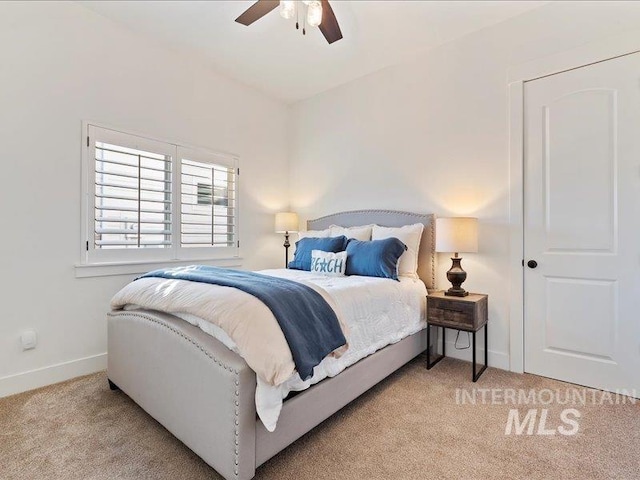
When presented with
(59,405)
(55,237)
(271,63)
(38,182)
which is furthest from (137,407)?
(271,63)

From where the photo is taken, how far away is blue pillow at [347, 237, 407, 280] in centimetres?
276

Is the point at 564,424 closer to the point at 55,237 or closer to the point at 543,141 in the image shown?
the point at 543,141

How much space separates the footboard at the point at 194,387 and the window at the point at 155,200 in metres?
1.03

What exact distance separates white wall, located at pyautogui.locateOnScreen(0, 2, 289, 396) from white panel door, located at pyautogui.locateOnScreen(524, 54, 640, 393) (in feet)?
11.1

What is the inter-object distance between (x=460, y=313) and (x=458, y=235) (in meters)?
0.61

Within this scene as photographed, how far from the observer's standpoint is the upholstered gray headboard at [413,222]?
3.07m

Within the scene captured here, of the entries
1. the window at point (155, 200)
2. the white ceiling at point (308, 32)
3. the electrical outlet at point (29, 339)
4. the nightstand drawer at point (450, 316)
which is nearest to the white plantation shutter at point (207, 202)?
the window at point (155, 200)

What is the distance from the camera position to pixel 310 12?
1952mm

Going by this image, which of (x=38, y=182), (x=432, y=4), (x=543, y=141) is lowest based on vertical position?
(x=38, y=182)

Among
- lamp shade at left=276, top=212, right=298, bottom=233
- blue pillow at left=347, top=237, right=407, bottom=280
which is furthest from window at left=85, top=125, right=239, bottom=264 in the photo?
blue pillow at left=347, top=237, right=407, bottom=280

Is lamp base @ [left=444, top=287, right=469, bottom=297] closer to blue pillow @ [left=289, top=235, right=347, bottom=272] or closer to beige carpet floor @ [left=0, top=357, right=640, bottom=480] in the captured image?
beige carpet floor @ [left=0, top=357, right=640, bottom=480]

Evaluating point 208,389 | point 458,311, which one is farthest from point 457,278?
point 208,389

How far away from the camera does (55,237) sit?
2508 mm

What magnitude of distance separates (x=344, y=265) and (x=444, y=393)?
1.23 m
